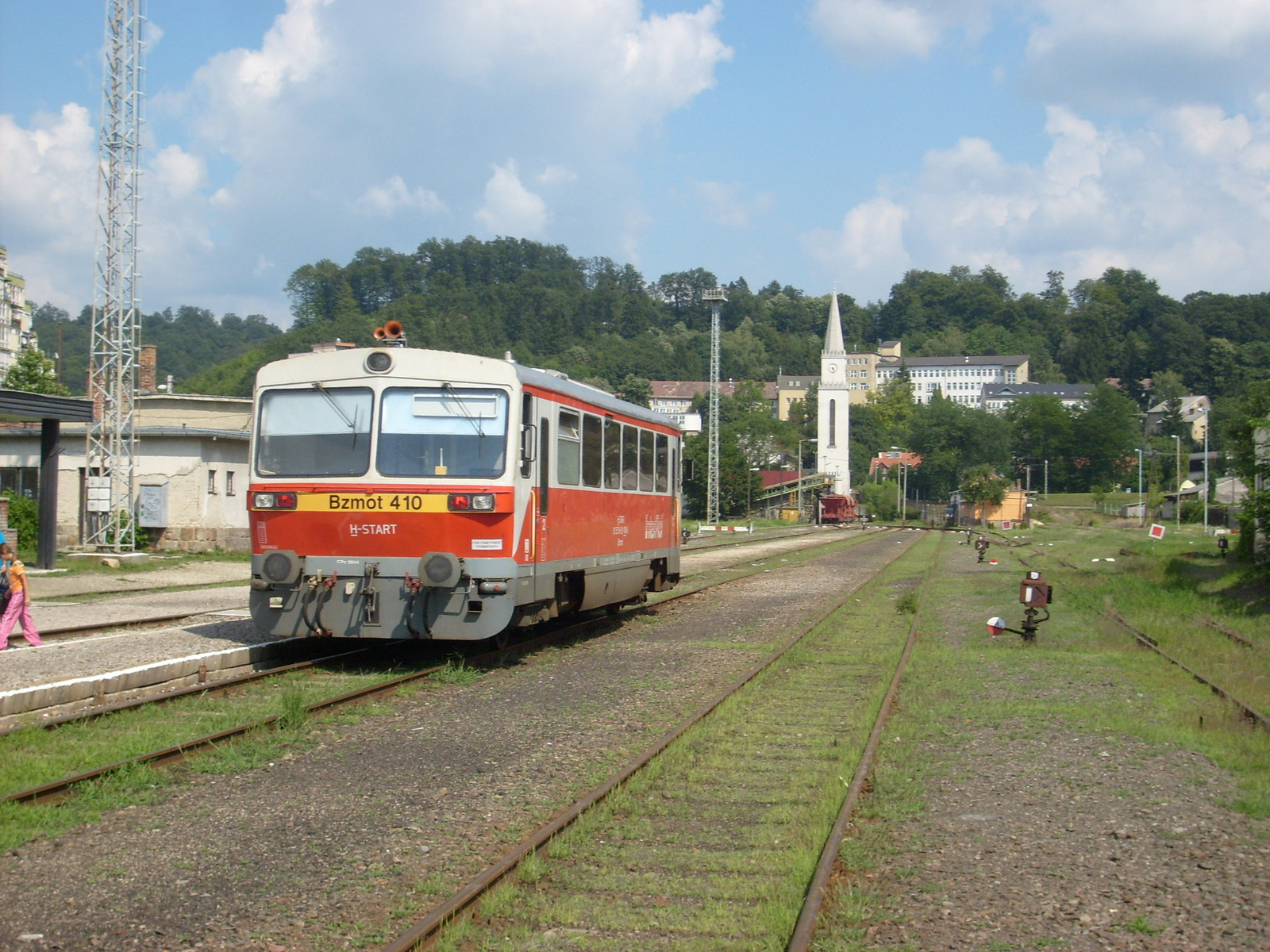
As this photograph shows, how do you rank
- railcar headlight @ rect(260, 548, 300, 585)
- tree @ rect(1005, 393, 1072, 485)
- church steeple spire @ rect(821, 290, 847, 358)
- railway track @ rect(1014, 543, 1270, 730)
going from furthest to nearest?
1. church steeple spire @ rect(821, 290, 847, 358)
2. tree @ rect(1005, 393, 1072, 485)
3. railcar headlight @ rect(260, 548, 300, 585)
4. railway track @ rect(1014, 543, 1270, 730)

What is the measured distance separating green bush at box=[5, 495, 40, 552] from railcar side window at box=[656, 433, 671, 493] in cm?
1784

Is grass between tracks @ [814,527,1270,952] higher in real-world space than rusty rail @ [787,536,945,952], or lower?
lower

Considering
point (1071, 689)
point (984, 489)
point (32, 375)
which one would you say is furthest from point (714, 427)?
point (1071, 689)

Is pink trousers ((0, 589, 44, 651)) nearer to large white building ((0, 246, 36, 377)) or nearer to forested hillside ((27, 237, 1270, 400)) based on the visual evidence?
forested hillside ((27, 237, 1270, 400))

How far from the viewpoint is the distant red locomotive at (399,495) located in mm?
10883

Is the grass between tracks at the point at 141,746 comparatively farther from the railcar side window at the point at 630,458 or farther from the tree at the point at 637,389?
the tree at the point at 637,389

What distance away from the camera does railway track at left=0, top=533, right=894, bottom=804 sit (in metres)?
6.54

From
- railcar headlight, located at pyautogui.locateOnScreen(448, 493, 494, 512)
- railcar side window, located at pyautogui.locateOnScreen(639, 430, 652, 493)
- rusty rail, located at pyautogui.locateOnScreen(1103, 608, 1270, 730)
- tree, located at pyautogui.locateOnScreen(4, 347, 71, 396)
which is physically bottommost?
rusty rail, located at pyautogui.locateOnScreen(1103, 608, 1270, 730)

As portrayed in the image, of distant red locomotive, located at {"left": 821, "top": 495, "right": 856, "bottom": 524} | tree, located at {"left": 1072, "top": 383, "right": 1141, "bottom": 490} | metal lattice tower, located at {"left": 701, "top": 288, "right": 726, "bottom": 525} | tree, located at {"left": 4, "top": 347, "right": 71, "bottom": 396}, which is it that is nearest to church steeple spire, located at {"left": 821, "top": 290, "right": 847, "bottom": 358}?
tree, located at {"left": 1072, "top": 383, "right": 1141, "bottom": 490}

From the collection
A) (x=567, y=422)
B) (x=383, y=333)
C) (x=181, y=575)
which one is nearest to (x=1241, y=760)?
(x=567, y=422)

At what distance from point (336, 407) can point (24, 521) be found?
798 inches

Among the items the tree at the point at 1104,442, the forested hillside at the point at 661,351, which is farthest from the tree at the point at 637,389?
the tree at the point at 1104,442

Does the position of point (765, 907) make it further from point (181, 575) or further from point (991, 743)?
point (181, 575)

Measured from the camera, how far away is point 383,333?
11664 mm
